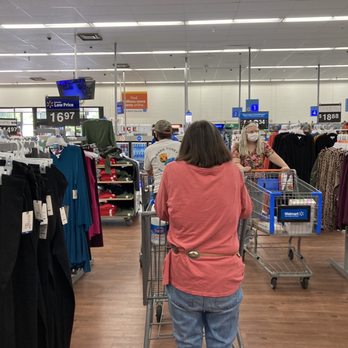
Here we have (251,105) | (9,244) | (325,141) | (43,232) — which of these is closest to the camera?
(9,244)

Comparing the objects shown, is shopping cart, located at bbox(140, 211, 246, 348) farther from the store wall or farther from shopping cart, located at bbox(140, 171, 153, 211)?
the store wall

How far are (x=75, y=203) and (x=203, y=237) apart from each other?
7.41 ft

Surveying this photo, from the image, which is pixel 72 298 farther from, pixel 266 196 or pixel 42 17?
pixel 42 17

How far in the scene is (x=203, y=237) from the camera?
1.65m

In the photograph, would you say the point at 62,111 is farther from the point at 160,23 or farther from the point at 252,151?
the point at 160,23

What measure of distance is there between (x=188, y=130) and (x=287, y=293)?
2.62 m

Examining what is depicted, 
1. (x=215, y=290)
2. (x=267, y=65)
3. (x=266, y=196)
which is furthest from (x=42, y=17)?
(x=267, y=65)

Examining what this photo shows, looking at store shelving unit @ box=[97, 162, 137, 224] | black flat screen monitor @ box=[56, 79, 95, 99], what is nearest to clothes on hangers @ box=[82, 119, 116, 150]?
store shelving unit @ box=[97, 162, 137, 224]

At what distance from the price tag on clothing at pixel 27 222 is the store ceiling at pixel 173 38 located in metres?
6.09

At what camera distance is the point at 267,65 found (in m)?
13.8

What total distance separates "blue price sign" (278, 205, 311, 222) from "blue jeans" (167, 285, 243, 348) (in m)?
1.72

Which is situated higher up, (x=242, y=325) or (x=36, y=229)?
(x=36, y=229)

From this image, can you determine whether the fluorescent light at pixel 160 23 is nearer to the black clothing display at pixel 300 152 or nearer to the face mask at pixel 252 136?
the black clothing display at pixel 300 152

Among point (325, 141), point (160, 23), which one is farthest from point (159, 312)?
point (160, 23)
